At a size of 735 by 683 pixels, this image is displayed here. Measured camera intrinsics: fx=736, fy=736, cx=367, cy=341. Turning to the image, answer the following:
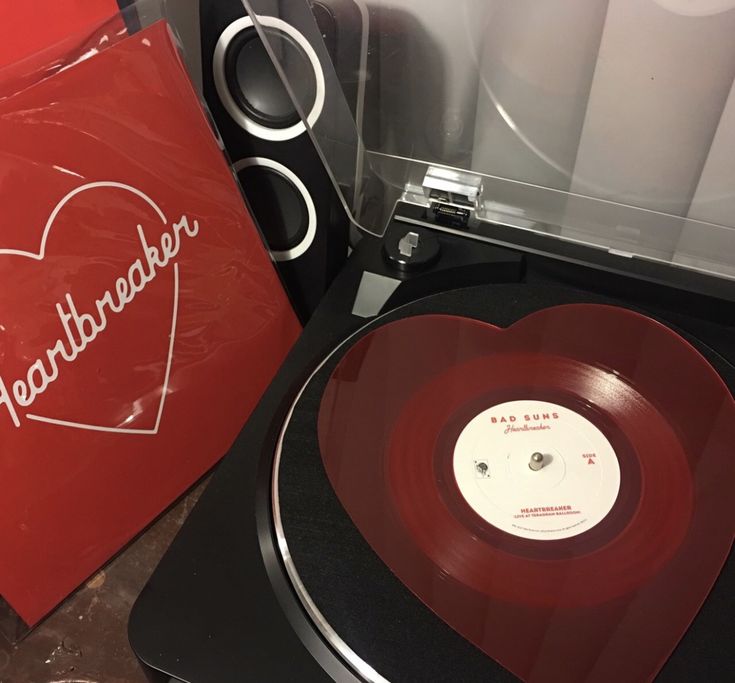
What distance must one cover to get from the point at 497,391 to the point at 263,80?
17.0 inches

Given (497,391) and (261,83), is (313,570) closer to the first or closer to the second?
(497,391)

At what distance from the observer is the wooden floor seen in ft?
2.47

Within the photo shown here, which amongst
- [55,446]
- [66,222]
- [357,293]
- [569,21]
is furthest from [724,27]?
[55,446]

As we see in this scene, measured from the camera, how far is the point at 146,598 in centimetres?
62

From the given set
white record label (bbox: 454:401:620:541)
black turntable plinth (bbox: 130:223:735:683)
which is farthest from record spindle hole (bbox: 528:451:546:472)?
black turntable plinth (bbox: 130:223:735:683)

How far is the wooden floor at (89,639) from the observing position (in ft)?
2.47

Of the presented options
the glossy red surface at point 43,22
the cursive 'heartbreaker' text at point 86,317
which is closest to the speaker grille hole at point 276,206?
the cursive 'heartbreaker' text at point 86,317

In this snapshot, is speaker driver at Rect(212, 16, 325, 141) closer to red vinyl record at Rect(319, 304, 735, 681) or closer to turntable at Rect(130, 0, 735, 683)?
turntable at Rect(130, 0, 735, 683)

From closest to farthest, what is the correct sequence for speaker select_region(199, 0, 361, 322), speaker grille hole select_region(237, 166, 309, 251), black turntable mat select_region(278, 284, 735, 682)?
black turntable mat select_region(278, 284, 735, 682)
speaker select_region(199, 0, 361, 322)
speaker grille hole select_region(237, 166, 309, 251)

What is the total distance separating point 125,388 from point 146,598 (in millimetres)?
230

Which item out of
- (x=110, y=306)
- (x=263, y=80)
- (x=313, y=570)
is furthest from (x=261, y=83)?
(x=313, y=570)

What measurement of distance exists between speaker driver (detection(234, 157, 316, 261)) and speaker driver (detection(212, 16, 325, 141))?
4cm

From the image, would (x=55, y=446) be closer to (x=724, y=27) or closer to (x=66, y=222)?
(x=66, y=222)

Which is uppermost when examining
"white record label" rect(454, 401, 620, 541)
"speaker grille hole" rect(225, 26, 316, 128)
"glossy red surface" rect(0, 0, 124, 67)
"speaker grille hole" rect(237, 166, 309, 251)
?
"glossy red surface" rect(0, 0, 124, 67)
